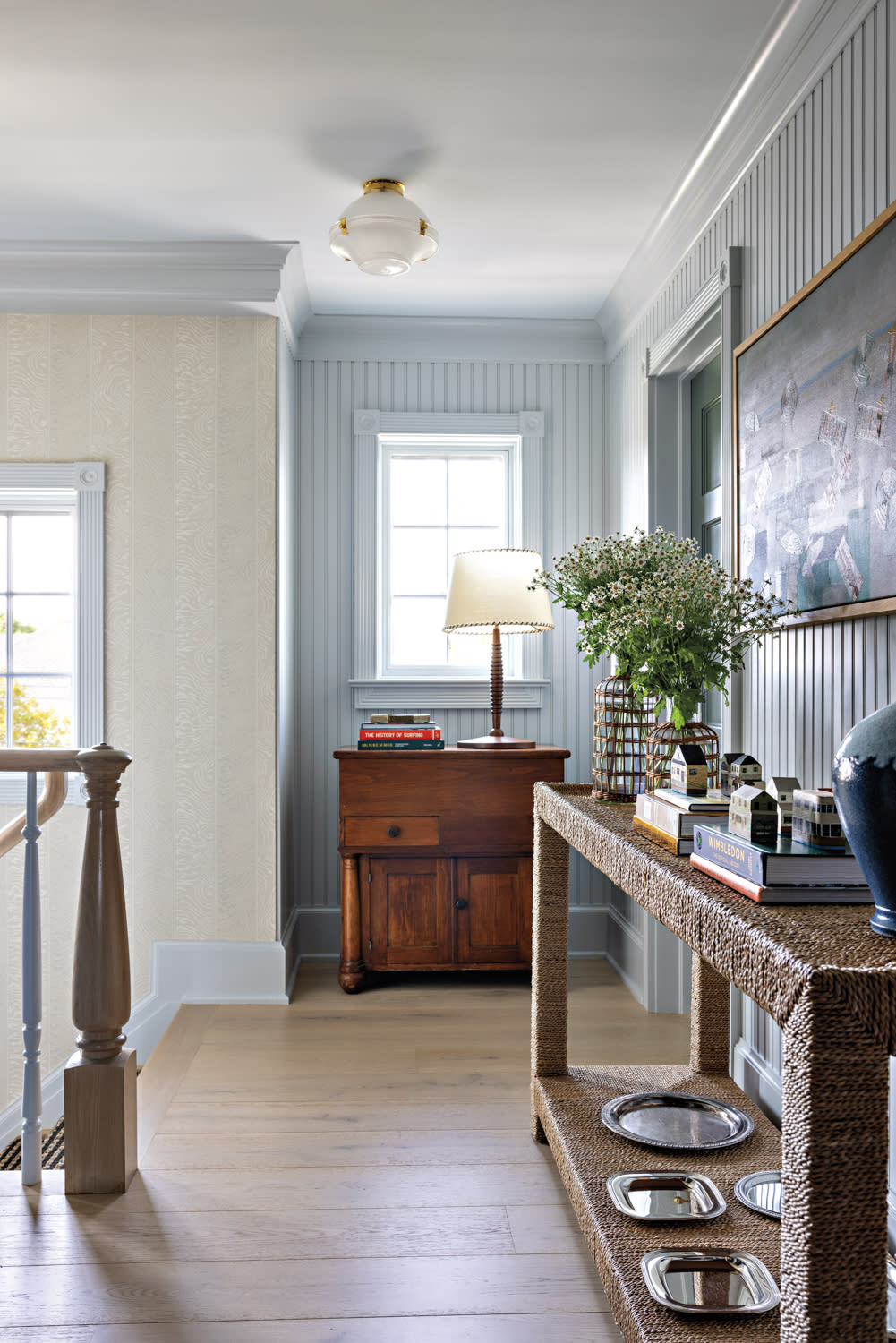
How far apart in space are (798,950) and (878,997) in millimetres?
96

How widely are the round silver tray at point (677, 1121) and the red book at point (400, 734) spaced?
1.62 m

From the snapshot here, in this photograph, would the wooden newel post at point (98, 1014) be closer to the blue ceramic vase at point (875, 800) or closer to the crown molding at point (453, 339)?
the blue ceramic vase at point (875, 800)

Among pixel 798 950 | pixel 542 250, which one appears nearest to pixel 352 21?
pixel 542 250

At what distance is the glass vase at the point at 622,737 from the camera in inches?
84.3

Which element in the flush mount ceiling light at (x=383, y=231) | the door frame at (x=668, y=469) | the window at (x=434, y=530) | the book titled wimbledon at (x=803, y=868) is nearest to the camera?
the book titled wimbledon at (x=803, y=868)

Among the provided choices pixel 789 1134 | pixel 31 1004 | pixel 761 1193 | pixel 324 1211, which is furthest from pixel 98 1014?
pixel 789 1134

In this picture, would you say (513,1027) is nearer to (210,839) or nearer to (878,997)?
(210,839)

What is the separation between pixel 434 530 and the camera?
13.6 ft

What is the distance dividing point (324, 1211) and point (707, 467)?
7.90ft

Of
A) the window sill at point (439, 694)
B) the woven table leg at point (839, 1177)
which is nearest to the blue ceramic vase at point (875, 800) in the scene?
the woven table leg at point (839, 1177)

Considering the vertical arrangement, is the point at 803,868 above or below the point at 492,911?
above

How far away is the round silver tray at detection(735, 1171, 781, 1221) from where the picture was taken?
1729 millimetres

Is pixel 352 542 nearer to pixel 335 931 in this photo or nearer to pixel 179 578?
pixel 179 578

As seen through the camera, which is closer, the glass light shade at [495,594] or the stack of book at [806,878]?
the stack of book at [806,878]
